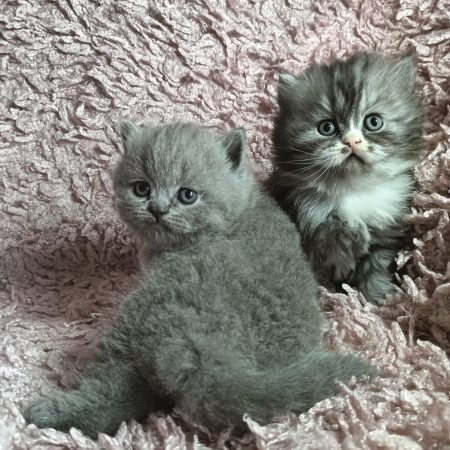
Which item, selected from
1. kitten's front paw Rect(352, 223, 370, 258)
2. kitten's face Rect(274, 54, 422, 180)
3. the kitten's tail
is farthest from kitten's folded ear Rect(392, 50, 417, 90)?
the kitten's tail

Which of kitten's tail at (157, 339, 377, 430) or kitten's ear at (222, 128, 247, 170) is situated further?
kitten's ear at (222, 128, 247, 170)

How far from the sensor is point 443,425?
32.8 inches

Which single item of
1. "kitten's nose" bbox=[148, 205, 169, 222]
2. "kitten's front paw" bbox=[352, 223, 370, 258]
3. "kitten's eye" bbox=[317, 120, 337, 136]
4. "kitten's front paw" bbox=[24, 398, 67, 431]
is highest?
"kitten's eye" bbox=[317, 120, 337, 136]

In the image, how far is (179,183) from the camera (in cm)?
110

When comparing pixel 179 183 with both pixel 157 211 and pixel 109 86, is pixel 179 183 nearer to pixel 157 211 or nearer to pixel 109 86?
pixel 157 211

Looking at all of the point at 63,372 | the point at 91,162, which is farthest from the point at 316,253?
the point at 91,162

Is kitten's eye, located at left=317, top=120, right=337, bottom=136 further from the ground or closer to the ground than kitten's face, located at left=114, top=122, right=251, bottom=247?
further from the ground

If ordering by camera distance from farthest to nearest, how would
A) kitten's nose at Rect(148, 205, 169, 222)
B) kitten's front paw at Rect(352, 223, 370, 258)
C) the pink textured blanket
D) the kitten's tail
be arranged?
the pink textured blanket < kitten's front paw at Rect(352, 223, 370, 258) < kitten's nose at Rect(148, 205, 169, 222) < the kitten's tail

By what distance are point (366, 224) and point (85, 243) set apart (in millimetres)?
696

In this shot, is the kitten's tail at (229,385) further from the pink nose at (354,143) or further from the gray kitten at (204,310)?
the pink nose at (354,143)

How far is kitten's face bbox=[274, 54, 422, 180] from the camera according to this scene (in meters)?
1.16

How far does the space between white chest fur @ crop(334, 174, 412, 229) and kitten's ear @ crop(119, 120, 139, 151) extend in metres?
0.40

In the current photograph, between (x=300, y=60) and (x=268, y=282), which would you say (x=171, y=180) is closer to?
(x=268, y=282)

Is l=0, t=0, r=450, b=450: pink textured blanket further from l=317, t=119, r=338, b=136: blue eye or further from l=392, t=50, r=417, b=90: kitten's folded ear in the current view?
l=317, t=119, r=338, b=136: blue eye
